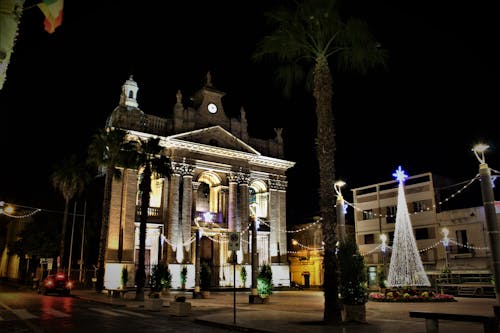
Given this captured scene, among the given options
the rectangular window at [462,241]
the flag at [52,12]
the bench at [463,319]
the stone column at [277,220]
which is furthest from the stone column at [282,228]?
the flag at [52,12]

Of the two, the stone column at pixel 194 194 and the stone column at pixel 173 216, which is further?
the stone column at pixel 194 194

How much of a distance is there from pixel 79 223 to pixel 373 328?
42.9m

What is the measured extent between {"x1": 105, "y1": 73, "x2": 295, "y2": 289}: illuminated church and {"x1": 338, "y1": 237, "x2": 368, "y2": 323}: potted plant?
24.2m

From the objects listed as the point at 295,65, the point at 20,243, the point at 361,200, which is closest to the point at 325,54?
the point at 295,65

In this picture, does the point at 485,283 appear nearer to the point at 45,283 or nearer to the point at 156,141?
the point at 156,141

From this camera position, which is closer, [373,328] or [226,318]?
[373,328]

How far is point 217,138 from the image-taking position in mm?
46781

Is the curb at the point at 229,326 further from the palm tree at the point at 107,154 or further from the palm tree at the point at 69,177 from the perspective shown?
the palm tree at the point at 69,177

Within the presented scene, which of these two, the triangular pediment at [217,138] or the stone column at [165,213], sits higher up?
the triangular pediment at [217,138]

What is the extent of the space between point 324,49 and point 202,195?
105ft

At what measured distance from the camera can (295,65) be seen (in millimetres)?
19047

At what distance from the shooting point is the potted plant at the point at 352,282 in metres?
15.0

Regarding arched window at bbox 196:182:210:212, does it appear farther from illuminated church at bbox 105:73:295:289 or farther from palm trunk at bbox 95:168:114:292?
palm trunk at bbox 95:168:114:292

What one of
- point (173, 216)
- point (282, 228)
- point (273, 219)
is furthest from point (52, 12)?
point (282, 228)
